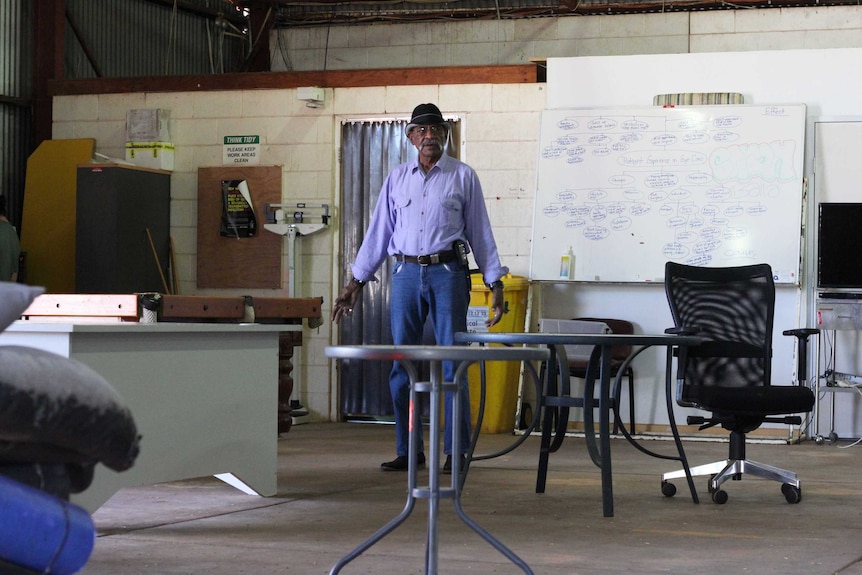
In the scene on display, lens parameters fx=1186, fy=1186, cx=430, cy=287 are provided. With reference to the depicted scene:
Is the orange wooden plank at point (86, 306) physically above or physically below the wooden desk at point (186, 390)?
above

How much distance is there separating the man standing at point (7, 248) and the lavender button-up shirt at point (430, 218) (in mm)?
3459

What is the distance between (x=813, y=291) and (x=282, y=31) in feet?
17.8

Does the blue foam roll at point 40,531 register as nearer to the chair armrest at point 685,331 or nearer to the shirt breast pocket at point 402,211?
the chair armrest at point 685,331

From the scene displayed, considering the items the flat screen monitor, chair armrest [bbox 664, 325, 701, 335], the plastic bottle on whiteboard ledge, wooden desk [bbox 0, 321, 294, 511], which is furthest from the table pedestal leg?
the flat screen monitor

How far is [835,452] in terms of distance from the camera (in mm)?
6598

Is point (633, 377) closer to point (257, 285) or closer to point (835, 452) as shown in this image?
point (835, 452)

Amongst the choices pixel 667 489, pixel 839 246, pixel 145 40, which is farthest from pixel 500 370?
pixel 145 40

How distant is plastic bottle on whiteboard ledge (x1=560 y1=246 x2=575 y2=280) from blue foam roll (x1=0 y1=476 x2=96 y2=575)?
5738 millimetres

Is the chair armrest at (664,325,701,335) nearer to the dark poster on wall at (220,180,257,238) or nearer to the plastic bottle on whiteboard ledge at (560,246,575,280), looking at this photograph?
the plastic bottle on whiteboard ledge at (560,246,575,280)

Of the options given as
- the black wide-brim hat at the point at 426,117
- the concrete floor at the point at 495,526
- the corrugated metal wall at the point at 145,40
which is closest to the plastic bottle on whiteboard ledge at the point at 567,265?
the concrete floor at the point at 495,526

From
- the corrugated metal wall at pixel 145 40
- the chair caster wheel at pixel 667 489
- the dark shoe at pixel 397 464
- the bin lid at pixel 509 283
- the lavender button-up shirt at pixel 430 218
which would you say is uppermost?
the corrugated metal wall at pixel 145 40

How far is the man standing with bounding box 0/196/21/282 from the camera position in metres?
7.85

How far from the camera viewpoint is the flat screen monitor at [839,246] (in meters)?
7.04

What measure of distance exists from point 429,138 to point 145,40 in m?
5.86
